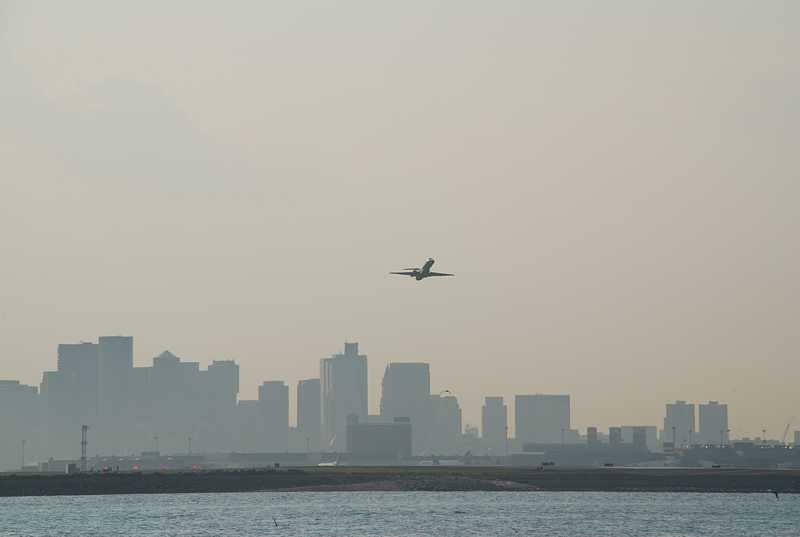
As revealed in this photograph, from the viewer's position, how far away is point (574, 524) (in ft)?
599

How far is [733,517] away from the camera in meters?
194

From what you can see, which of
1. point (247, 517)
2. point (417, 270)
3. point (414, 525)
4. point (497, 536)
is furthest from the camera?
point (247, 517)

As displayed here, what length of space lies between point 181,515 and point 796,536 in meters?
76.1

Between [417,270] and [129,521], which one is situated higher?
[417,270]

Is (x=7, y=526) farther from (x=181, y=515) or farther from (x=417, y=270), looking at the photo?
(x=417, y=270)

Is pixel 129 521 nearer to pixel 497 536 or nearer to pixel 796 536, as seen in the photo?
pixel 497 536

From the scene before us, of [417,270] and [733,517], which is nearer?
[417,270]

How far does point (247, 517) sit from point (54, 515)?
26062mm

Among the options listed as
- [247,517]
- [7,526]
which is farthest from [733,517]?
[7,526]

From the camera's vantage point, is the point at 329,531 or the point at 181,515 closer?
the point at 329,531

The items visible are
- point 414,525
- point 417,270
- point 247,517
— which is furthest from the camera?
point 247,517

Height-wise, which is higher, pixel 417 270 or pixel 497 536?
pixel 417 270

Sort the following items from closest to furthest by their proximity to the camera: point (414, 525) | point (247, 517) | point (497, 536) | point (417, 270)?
point (417, 270)
point (497, 536)
point (414, 525)
point (247, 517)

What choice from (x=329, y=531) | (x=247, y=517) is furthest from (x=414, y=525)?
(x=247, y=517)
